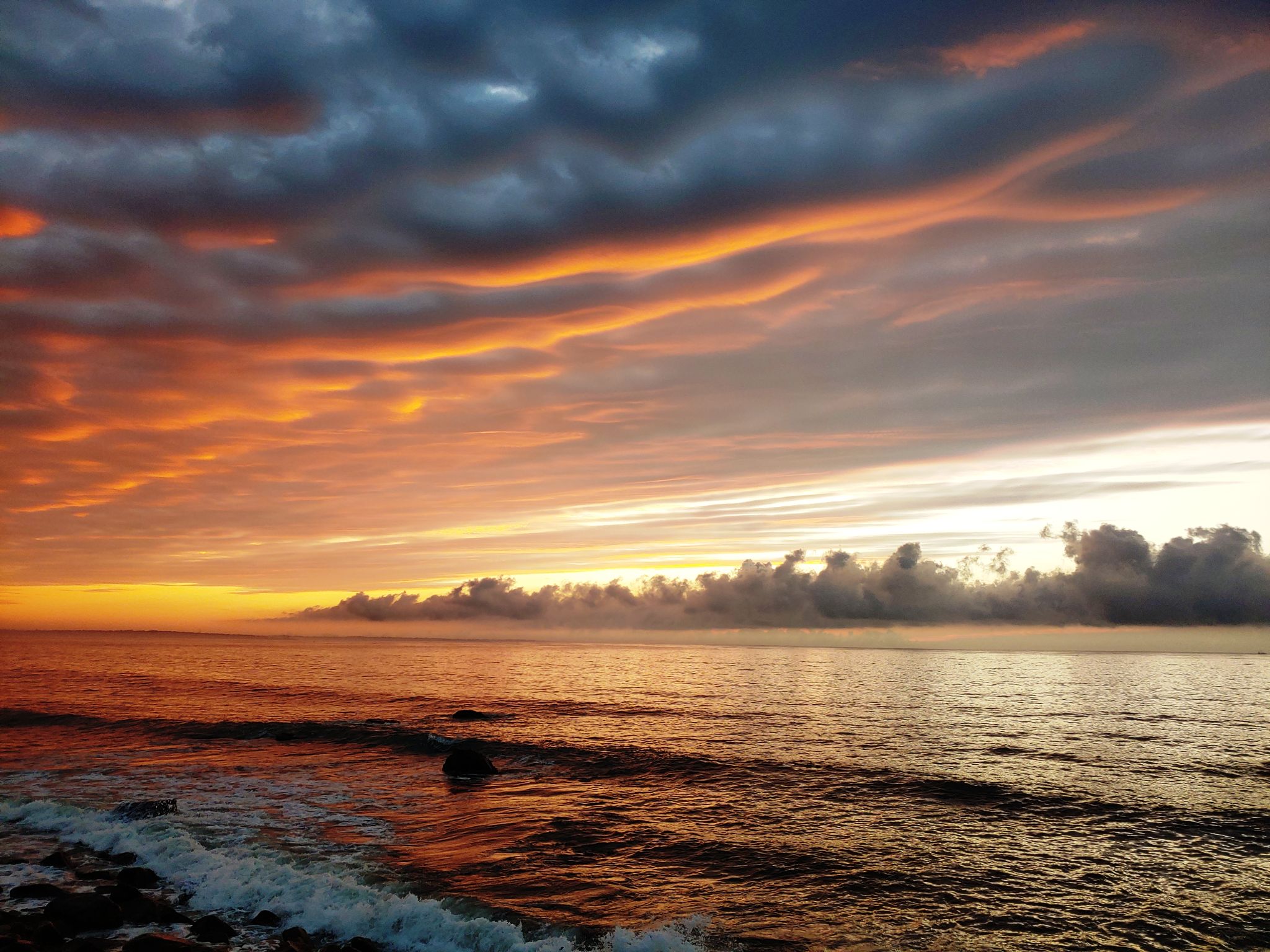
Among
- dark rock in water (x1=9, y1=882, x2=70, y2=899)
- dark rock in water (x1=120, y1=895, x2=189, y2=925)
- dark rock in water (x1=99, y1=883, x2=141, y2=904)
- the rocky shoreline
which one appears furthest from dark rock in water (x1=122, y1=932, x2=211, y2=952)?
dark rock in water (x1=9, y1=882, x2=70, y2=899)

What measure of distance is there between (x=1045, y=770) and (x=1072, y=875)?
18.8 metres

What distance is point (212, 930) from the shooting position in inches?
658

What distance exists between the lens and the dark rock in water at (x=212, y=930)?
1652 centimetres

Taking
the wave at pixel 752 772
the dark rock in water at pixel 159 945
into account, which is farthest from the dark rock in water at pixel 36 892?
the wave at pixel 752 772

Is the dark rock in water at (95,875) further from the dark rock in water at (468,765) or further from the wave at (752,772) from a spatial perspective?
the wave at (752,772)

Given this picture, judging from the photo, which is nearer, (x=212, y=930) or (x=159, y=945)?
(x=159, y=945)

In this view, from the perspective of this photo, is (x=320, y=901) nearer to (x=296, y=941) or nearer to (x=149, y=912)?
(x=296, y=941)

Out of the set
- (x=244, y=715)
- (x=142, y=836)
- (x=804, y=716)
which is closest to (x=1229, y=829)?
(x=804, y=716)

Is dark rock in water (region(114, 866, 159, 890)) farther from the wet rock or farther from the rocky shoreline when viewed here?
the wet rock

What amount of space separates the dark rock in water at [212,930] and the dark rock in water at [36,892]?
492 centimetres

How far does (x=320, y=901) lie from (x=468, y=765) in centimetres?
1985

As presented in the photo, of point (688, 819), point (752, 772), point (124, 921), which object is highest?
point (124, 921)

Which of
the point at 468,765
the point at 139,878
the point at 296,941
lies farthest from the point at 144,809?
the point at 296,941

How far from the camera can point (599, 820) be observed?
2873cm
